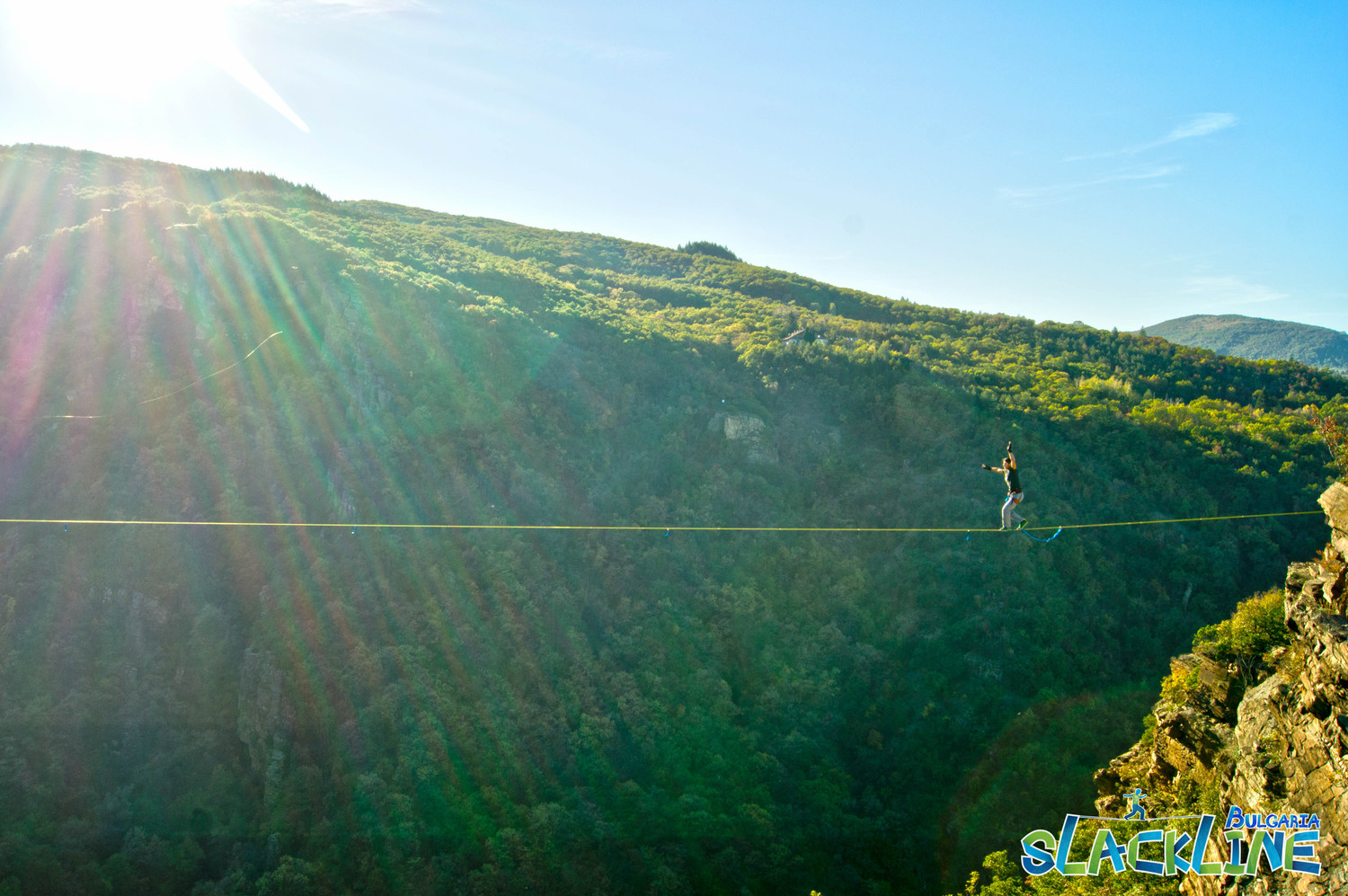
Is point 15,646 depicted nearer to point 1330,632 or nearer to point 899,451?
point 1330,632

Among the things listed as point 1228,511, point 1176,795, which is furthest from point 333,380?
point 1228,511

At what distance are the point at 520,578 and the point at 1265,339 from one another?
4085 inches

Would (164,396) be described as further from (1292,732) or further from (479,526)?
(1292,732)

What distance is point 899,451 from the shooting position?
121ft

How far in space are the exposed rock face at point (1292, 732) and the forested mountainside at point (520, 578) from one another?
9.05 meters

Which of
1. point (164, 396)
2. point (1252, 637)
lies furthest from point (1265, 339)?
point (164, 396)

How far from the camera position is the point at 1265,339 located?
8994 cm

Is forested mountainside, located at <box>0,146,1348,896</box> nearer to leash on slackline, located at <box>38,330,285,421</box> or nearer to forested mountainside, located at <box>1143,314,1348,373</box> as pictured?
leash on slackline, located at <box>38,330,285,421</box>

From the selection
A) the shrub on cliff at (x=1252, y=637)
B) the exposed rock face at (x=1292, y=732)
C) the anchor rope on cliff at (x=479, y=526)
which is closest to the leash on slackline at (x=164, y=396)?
the anchor rope on cliff at (x=479, y=526)

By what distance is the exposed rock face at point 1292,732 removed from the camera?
9.98 metres

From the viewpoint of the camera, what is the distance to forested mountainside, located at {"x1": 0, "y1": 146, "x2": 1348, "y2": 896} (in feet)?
64.6

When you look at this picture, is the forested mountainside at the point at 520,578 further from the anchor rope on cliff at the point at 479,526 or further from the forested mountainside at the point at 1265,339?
the forested mountainside at the point at 1265,339

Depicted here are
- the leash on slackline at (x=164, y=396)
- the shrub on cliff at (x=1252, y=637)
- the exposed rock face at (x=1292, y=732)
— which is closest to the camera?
the exposed rock face at (x=1292, y=732)

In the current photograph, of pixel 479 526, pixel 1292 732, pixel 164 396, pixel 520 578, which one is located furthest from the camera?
pixel 164 396
